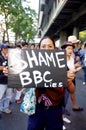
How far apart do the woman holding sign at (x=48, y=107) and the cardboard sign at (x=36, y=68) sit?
0.64ft

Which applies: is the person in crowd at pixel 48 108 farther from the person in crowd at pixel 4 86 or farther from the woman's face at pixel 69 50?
the woman's face at pixel 69 50

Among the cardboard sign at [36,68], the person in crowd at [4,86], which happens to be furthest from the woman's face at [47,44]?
the person in crowd at [4,86]

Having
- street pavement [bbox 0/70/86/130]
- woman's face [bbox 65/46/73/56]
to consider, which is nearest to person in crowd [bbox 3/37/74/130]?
woman's face [bbox 65/46/73/56]

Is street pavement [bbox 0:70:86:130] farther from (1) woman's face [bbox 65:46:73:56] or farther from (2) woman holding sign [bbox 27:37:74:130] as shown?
(2) woman holding sign [bbox 27:37:74:130]

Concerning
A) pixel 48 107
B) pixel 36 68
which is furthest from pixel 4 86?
pixel 36 68

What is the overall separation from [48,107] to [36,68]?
498mm

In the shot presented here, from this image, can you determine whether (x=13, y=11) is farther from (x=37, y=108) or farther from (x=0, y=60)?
(x=37, y=108)

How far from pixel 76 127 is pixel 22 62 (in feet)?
12.4

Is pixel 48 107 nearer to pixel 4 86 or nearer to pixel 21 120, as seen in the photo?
pixel 4 86

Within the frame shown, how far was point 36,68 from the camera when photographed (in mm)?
3826

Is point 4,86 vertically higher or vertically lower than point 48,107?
lower

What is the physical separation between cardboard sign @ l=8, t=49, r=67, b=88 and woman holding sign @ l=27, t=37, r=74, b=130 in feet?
0.64

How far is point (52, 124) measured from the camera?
4.08m

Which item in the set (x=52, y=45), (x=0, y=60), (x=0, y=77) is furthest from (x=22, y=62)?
(x=0, y=60)
